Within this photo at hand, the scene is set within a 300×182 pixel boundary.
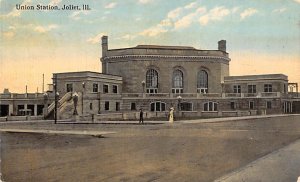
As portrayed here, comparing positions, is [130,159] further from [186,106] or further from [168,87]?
[168,87]

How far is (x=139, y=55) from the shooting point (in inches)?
2068

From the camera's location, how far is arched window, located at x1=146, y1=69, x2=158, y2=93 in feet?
177

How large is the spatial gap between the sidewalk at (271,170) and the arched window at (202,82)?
44239 mm

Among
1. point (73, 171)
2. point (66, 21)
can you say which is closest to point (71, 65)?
point (66, 21)

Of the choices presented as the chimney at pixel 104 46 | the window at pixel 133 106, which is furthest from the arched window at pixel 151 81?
the chimney at pixel 104 46

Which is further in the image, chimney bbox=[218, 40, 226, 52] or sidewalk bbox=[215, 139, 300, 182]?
chimney bbox=[218, 40, 226, 52]

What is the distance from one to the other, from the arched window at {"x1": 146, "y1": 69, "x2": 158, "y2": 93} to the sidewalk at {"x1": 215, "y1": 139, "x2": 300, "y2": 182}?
4196cm

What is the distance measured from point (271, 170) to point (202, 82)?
4723cm

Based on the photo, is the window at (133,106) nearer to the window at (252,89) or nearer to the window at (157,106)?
the window at (157,106)

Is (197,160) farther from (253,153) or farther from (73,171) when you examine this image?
(73,171)

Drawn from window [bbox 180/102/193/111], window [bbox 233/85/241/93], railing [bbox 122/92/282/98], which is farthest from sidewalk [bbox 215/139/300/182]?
window [bbox 233/85/241/93]

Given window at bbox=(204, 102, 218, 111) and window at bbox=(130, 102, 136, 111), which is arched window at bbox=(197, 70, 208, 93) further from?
window at bbox=(130, 102, 136, 111)

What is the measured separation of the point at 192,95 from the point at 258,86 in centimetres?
1057

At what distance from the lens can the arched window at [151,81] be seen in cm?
5391
